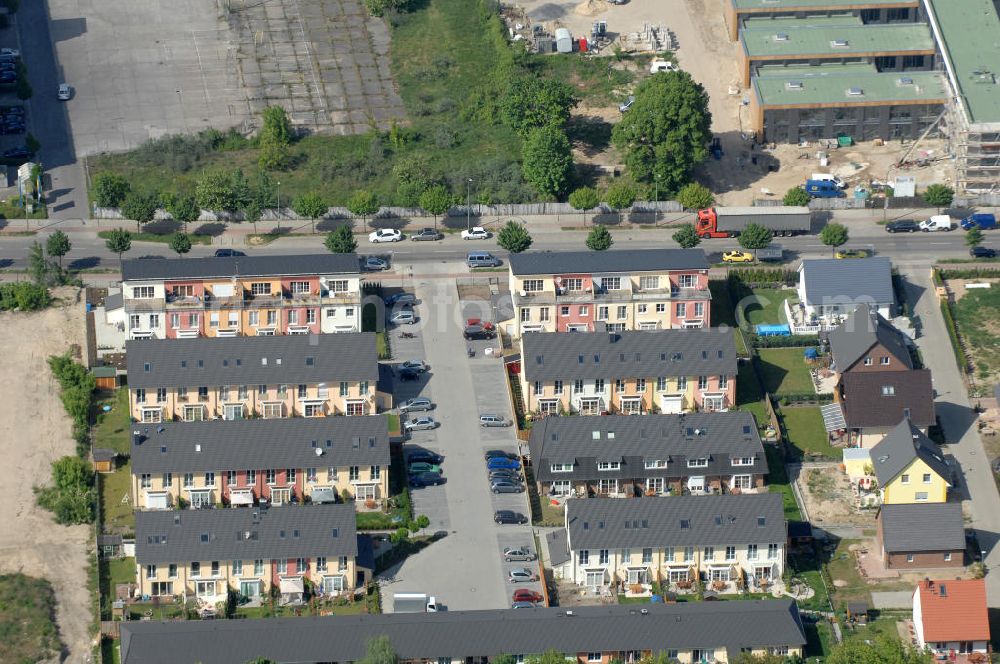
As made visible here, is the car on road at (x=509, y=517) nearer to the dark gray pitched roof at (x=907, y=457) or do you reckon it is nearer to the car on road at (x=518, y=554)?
the car on road at (x=518, y=554)

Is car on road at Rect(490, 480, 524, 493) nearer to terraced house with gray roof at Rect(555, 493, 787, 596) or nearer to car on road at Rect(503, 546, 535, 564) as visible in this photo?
car on road at Rect(503, 546, 535, 564)

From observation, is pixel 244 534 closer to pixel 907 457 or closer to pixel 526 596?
pixel 526 596

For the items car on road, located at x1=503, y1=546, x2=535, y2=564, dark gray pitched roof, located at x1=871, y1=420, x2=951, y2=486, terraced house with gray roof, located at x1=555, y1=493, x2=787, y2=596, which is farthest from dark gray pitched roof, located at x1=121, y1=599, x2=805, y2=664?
dark gray pitched roof, located at x1=871, y1=420, x2=951, y2=486

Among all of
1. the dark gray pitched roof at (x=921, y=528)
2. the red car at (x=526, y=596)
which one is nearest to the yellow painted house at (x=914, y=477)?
the dark gray pitched roof at (x=921, y=528)

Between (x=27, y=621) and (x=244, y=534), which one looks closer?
(x=27, y=621)

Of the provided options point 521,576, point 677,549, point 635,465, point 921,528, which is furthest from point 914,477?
point 521,576

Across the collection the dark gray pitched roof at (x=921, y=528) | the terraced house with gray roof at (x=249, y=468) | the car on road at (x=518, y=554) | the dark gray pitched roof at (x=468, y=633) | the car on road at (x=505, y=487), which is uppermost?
the terraced house with gray roof at (x=249, y=468)
